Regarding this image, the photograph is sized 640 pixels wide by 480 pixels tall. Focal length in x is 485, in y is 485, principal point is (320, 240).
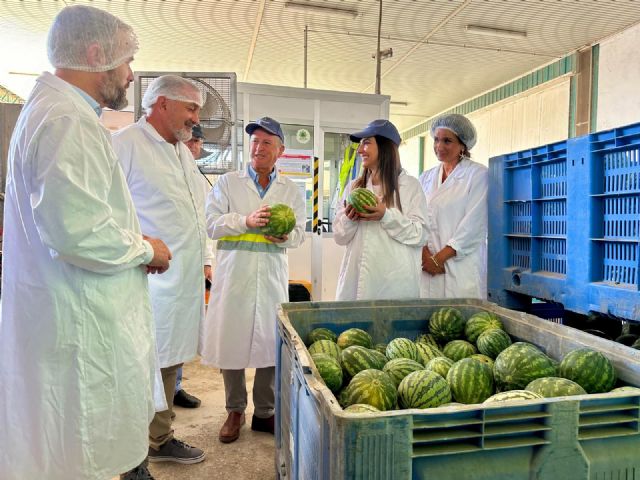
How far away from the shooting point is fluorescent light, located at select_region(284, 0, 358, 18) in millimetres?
5328

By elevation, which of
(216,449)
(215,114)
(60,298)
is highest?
(215,114)

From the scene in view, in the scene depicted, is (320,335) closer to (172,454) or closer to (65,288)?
(65,288)

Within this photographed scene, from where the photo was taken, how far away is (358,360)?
154 cm

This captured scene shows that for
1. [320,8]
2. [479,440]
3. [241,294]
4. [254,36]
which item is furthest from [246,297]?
[254,36]

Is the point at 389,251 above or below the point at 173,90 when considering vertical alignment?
below

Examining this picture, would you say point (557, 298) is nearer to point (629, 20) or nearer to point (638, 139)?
point (638, 139)

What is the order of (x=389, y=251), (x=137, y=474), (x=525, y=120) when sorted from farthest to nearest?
1. (x=525, y=120)
2. (x=389, y=251)
3. (x=137, y=474)

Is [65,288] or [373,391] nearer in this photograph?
[373,391]

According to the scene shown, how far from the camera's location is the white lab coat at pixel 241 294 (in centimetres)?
281

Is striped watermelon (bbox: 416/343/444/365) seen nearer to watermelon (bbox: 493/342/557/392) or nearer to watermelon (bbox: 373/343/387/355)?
watermelon (bbox: 373/343/387/355)

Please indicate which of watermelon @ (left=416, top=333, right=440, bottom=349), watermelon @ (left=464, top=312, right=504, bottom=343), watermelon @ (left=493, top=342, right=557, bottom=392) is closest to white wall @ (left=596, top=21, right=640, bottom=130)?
watermelon @ (left=464, top=312, right=504, bottom=343)

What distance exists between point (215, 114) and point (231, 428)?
2162mm

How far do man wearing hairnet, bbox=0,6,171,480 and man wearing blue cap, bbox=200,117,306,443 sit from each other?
1.22 m

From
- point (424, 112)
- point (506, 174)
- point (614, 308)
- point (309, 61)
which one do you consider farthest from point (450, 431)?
point (424, 112)
